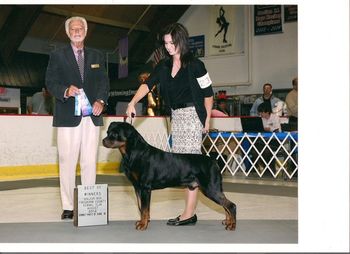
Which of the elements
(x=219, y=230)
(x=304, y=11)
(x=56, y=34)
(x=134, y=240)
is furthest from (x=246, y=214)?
(x=56, y=34)

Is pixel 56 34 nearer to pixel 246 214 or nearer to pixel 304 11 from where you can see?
pixel 246 214

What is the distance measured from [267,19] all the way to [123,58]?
476 cm

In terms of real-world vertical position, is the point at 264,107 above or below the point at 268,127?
above

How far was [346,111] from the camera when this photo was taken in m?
2.93

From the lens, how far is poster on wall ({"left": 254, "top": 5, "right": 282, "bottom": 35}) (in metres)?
15.5

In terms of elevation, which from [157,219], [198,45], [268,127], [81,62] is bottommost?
[157,219]

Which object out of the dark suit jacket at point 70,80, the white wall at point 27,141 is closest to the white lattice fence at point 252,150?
the white wall at point 27,141

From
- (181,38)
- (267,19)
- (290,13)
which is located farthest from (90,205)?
(267,19)

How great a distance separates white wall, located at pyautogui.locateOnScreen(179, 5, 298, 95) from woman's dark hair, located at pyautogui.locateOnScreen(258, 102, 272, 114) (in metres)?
5.86

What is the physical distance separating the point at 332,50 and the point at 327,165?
619 millimetres

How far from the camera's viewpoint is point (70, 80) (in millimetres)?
4375

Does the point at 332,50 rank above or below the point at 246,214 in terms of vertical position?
above

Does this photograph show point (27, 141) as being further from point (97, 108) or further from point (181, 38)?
point (181, 38)
